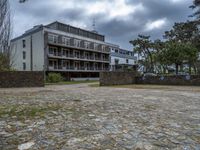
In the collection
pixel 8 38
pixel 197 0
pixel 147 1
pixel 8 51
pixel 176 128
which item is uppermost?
pixel 197 0

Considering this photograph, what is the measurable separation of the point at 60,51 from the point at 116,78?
17468mm

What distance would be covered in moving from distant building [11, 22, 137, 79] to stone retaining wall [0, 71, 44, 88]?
41.4 feet

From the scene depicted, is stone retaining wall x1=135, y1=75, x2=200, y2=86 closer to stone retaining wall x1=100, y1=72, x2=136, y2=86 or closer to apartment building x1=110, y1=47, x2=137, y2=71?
stone retaining wall x1=100, y1=72, x2=136, y2=86

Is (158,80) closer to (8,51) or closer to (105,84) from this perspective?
(105,84)

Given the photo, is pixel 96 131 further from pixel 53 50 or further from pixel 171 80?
pixel 53 50

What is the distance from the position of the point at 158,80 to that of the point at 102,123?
21.6 metres

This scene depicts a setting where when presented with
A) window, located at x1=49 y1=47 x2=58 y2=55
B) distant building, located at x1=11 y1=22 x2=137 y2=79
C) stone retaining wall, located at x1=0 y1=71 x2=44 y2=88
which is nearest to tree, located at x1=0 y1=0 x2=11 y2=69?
stone retaining wall, located at x1=0 y1=71 x2=44 y2=88

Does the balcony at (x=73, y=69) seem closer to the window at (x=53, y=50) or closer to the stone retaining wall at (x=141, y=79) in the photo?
the window at (x=53, y=50)

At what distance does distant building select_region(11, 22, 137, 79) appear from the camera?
34969mm

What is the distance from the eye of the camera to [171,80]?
77.2ft

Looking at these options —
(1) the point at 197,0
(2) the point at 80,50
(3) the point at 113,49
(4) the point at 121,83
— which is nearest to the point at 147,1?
(4) the point at 121,83

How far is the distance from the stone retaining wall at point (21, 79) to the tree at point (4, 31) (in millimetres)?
2140

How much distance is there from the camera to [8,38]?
639 inches

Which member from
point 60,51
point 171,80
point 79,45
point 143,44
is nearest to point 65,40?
point 60,51
